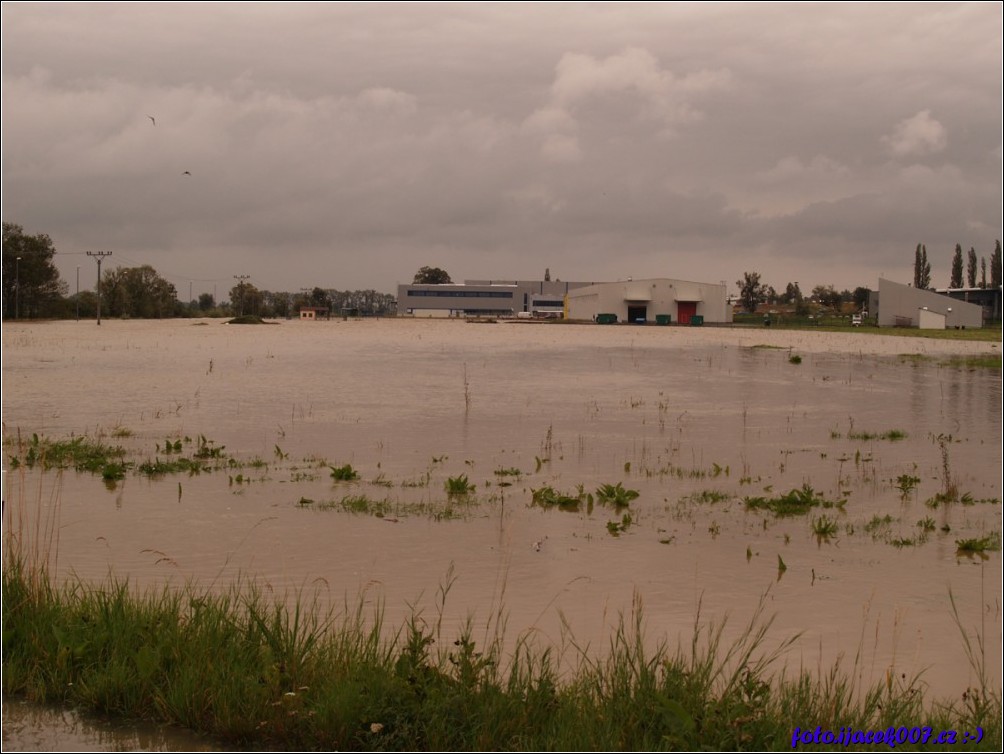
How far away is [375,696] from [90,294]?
470ft

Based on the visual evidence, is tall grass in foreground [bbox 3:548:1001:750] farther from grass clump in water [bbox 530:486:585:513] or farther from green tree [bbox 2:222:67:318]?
green tree [bbox 2:222:67:318]

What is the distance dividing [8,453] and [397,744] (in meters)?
12.0

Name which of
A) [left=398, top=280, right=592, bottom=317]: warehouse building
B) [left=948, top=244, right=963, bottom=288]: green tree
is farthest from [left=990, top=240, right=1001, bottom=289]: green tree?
[left=398, top=280, right=592, bottom=317]: warehouse building

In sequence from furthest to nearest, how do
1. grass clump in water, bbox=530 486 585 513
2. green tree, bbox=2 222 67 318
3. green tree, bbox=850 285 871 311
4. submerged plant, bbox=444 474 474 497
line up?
1. green tree, bbox=850 285 871 311
2. green tree, bbox=2 222 67 318
3. submerged plant, bbox=444 474 474 497
4. grass clump in water, bbox=530 486 585 513

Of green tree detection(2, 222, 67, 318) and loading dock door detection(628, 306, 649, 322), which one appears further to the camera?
loading dock door detection(628, 306, 649, 322)

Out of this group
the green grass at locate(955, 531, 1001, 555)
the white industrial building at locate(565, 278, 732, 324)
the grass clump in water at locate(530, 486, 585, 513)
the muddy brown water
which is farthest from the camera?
the white industrial building at locate(565, 278, 732, 324)

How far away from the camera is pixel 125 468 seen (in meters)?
13.7

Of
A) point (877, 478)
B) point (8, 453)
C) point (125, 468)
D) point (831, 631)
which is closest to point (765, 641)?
point (831, 631)

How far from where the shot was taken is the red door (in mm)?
119938

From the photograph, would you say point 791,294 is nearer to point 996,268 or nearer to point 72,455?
point 996,268

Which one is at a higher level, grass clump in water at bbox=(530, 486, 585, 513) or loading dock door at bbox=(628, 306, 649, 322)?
loading dock door at bbox=(628, 306, 649, 322)

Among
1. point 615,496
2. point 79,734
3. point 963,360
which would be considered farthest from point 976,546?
point 963,360

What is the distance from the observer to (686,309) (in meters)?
120

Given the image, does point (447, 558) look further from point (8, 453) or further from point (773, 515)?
point (8, 453)
